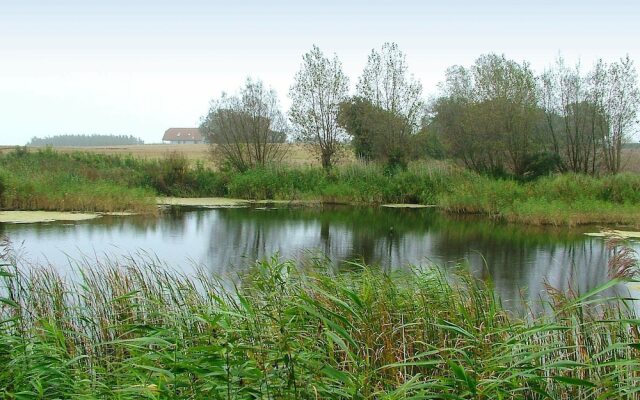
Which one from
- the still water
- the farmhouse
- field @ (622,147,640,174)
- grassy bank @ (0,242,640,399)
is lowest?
the still water

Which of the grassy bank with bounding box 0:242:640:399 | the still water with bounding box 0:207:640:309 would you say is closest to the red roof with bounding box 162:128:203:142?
the still water with bounding box 0:207:640:309

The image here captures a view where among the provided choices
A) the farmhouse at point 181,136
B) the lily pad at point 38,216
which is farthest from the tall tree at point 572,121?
the farmhouse at point 181,136

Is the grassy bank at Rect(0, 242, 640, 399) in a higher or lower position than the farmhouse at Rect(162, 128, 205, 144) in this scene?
lower

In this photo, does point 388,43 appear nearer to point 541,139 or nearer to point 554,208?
point 541,139

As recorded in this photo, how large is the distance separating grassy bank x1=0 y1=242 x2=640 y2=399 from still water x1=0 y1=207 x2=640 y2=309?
403 cm

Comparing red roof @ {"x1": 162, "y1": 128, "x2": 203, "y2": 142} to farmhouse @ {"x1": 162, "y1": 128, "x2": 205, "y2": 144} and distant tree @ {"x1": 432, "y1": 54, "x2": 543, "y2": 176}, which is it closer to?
farmhouse @ {"x1": 162, "y1": 128, "x2": 205, "y2": 144}

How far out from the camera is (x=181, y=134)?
364 ft

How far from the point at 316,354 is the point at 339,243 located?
12.4 m

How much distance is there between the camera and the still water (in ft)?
39.3

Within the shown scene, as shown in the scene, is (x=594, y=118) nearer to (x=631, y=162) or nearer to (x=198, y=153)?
(x=631, y=162)

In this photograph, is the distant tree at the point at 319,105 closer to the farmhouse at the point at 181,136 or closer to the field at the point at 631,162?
the field at the point at 631,162

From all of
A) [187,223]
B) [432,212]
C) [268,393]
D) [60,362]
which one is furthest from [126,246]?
[432,212]

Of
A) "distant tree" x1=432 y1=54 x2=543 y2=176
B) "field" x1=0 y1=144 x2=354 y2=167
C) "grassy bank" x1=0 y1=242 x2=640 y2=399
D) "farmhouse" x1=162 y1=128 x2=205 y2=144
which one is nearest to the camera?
"grassy bank" x1=0 y1=242 x2=640 y2=399

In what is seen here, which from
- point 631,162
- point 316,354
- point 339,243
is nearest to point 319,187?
point 339,243
